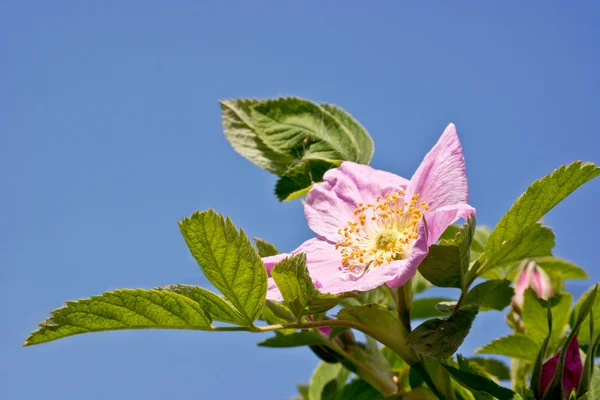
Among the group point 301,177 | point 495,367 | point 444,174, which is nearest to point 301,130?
point 301,177

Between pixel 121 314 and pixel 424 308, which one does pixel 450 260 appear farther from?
pixel 424 308

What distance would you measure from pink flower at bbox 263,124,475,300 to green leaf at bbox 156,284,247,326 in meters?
0.07

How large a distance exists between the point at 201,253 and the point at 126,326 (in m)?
0.15

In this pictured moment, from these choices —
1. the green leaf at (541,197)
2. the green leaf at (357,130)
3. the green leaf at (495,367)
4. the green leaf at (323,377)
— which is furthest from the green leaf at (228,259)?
the green leaf at (495,367)

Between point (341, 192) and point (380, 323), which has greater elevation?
point (341, 192)

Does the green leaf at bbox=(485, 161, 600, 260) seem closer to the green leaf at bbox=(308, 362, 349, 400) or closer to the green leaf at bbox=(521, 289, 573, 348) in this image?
the green leaf at bbox=(521, 289, 573, 348)

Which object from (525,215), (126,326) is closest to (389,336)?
(525,215)

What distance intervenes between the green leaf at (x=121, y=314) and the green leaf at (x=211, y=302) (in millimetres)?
17

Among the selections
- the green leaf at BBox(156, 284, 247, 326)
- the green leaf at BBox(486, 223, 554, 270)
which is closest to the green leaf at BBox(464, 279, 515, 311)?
the green leaf at BBox(486, 223, 554, 270)

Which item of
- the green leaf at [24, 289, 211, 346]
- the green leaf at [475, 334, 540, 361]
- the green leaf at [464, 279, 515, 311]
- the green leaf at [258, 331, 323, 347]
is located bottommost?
the green leaf at [475, 334, 540, 361]

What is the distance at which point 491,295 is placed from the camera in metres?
1.18

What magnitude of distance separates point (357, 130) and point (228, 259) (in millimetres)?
551

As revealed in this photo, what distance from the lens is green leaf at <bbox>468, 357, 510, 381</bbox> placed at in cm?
167

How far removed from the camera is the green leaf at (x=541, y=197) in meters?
0.97
